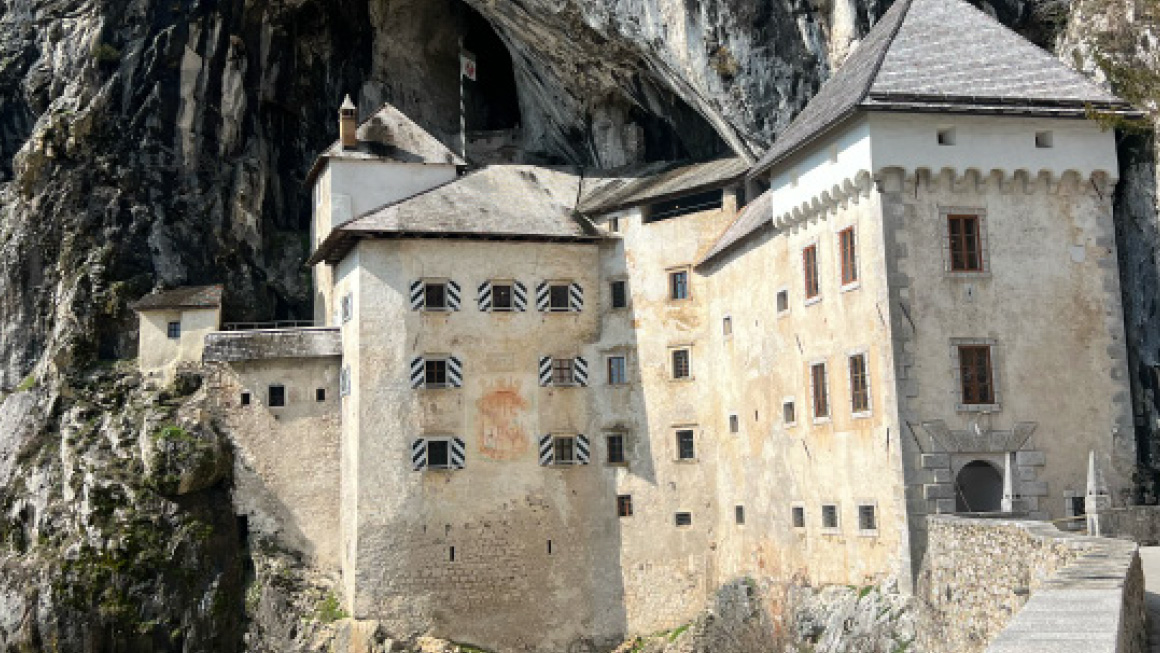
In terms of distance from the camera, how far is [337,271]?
35094mm

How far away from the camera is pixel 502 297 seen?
32.8 meters

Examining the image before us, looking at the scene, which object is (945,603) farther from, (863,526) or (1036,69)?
(1036,69)

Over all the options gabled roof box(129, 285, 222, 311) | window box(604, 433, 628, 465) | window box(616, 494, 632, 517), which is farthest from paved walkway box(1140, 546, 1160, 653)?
gabled roof box(129, 285, 222, 311)

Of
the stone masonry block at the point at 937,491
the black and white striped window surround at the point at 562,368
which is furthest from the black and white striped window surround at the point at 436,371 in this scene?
the stone masonry block at the point at 937,491

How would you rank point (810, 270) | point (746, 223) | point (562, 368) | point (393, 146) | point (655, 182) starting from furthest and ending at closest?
point (393, 146), point (655, 182), point (562, 368), point (746, 223), point (810, 270)

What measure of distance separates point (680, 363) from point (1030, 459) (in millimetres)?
11360

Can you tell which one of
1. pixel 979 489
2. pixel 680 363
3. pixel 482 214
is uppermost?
pixel 482 214

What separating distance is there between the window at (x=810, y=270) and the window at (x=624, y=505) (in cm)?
900

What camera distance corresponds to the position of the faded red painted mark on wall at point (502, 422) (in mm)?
31922

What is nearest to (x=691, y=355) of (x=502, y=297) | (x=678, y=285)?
(x=678, y=285)

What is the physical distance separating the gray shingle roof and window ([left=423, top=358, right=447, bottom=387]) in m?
7.15

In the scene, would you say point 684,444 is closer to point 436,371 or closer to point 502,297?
point 502,297

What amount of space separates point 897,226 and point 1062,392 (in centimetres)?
442

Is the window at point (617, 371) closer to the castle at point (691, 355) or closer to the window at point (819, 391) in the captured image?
the castle at point (691, 355)
